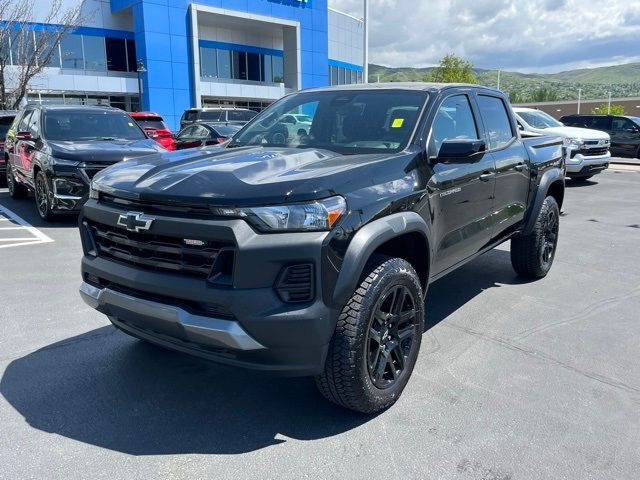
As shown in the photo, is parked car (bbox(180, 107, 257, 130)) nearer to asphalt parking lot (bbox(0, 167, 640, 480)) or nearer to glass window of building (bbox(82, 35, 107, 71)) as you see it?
asphalt parking lot (bbox(0, 167, 640, 480))

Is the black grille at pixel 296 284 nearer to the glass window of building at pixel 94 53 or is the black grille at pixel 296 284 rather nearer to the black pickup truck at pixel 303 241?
the black pickup truck at pixel 303 241

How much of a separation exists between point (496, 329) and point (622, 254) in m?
3.47

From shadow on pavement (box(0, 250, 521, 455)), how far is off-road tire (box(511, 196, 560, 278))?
3012 mm

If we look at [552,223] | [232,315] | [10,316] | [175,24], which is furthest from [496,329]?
[175,24]

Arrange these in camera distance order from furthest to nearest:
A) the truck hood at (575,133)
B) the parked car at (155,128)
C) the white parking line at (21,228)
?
the parked car at (155,128), the truck hood at (575,133), the white parking line at (21,228)

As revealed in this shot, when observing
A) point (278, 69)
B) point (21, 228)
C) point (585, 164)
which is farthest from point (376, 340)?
point (278, 69)

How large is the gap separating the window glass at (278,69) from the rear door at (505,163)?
3909 centimetres

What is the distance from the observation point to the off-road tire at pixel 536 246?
17.7ft

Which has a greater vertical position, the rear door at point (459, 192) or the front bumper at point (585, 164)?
the rear door at point (459, 192)

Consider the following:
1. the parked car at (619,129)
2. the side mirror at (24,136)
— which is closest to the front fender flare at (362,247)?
the side mirror at (24,136)

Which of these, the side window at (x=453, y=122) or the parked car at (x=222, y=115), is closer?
the side window at (x=453, y=122)

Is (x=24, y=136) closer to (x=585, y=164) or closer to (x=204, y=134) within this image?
(x=204, y=134)

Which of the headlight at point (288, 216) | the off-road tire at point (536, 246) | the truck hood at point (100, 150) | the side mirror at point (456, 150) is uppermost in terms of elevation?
the side mirror at point (456, 150)

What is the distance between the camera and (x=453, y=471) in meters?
2.60
